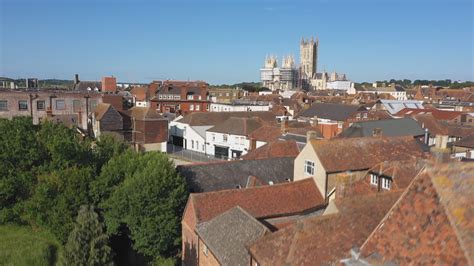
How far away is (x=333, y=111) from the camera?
70000 millimetres

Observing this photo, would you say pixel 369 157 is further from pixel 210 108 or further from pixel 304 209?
pixel 210 108

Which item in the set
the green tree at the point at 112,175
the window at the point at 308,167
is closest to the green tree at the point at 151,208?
the green tree at the point at 112,175

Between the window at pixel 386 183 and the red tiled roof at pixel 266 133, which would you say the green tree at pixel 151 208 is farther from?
the red tiled roof at pixel 266 133

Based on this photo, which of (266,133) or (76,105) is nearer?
(266,133)

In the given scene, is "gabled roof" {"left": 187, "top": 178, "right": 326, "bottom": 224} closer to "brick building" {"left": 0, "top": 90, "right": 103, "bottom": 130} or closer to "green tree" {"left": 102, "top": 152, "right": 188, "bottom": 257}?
"green tree" {"left": 102, "top": 152, "right": 188, "bottom": 257}

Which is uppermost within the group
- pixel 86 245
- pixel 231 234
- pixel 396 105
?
pixel 396 105

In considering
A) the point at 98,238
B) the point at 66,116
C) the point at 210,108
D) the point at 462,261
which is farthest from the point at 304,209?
the point at 210,108

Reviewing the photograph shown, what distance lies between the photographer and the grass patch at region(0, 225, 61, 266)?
77.8ft

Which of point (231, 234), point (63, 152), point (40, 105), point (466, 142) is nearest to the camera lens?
point (231, 234)

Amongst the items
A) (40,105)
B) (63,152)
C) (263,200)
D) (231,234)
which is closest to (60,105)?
(40,105)

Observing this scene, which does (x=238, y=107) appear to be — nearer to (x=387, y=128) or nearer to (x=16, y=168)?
(x=387, y=128)

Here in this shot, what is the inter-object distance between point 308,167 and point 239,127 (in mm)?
26515

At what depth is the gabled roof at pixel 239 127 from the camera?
5312 cm

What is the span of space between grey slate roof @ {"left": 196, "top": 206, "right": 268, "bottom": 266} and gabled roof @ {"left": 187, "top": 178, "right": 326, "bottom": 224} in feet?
6.84
